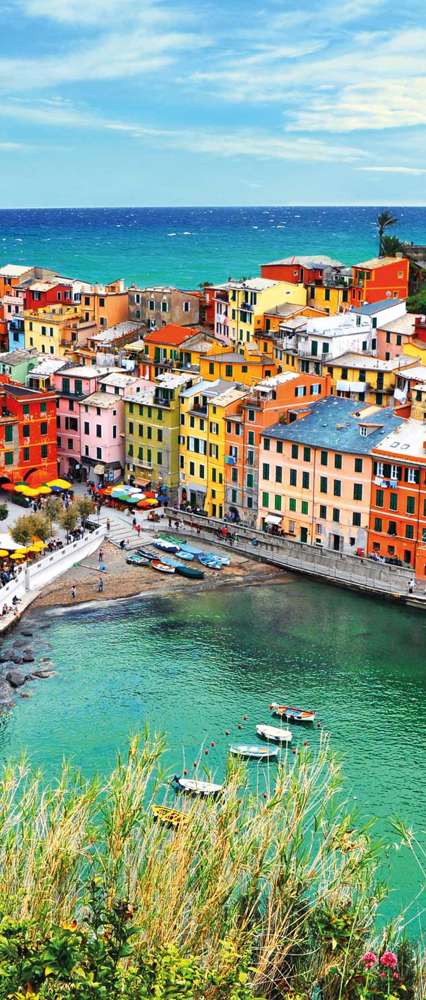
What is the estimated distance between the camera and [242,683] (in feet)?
205

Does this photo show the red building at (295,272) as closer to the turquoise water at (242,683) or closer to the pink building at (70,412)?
the pink building at (70,412)

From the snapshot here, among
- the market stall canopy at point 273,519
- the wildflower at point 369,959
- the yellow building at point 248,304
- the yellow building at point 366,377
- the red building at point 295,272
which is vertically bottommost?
the market stall canopy at point 273,519

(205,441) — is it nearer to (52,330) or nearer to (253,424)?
(253,424)

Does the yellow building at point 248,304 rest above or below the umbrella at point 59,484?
above

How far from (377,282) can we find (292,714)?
201 ft

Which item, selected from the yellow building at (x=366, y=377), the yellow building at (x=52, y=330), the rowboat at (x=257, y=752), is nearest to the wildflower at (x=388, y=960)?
the rowboat at (x=257, y=752)

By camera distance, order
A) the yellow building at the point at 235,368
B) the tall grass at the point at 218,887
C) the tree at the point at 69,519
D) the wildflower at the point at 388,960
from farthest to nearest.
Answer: the yellow building at the point at 235,368 → the tree at the point at 69,519 → the tall grass at the point at 218,887 → the wildflower at the point at 388,960

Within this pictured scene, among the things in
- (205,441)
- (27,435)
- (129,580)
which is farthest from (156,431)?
(129,580)

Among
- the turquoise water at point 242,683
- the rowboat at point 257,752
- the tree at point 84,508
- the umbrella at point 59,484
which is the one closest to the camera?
the turquoise water at point 242,683

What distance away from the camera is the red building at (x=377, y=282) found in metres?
110

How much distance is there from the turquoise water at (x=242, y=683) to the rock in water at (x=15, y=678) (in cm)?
141

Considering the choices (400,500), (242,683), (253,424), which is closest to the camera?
(242,683)

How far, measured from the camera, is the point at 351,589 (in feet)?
250

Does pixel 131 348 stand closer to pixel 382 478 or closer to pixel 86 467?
pixel 86 467
